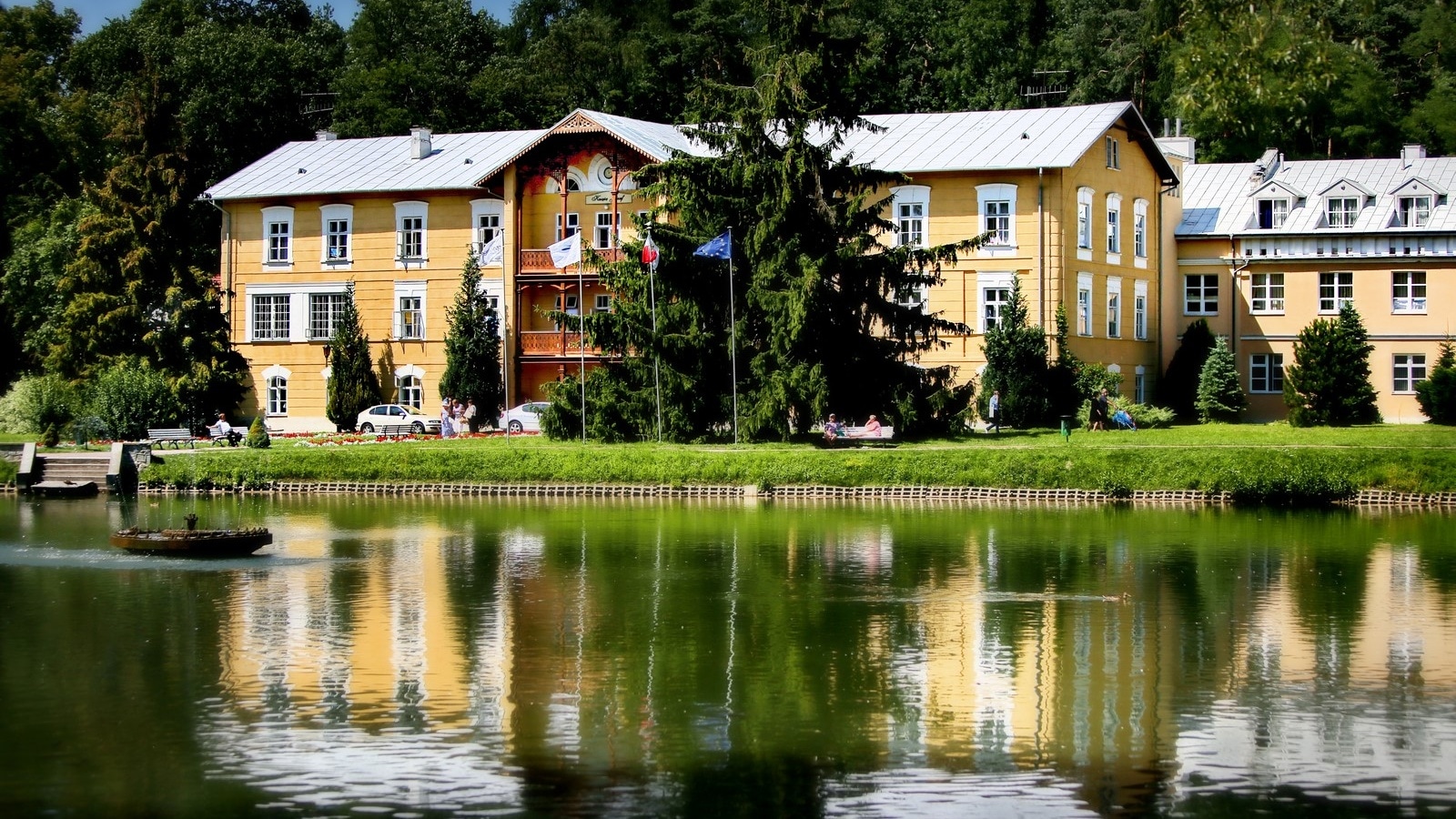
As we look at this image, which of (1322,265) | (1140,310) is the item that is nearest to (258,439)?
(1140,310)

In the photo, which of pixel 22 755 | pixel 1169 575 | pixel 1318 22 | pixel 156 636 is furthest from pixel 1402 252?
pixel 22 755

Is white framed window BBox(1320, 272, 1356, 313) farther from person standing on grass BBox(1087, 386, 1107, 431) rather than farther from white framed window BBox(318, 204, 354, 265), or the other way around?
white framed window BBox(318, 204, 354, 265)

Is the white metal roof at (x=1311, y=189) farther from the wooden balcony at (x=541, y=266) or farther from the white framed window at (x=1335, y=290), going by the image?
the wooden balcony at (x=541, y=266)

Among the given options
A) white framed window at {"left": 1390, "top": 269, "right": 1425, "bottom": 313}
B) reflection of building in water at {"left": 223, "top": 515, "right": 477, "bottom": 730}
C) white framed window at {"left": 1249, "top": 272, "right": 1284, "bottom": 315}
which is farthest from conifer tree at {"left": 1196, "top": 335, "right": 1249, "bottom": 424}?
reflection of building in water at {"left": 223, "top": 515, "right": 477, "bottom": 730}

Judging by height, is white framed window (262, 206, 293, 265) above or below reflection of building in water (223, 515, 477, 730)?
above

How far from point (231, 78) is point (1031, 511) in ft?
171

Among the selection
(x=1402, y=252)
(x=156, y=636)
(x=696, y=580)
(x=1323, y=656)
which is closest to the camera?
(x=1323, y=656)

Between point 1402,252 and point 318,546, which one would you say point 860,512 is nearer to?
point 318,546

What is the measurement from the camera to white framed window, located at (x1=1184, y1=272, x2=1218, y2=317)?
60375mm

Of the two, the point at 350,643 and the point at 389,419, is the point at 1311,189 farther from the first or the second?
the point at 350,643

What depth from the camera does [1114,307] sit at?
57281 millimetres

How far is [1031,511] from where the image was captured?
3597 cm

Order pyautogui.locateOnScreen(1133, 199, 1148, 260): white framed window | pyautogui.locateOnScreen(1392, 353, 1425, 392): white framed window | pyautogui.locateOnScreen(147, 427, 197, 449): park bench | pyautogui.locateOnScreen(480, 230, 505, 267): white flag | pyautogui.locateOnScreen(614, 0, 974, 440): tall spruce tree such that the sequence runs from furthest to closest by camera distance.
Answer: pyautogui.locateOnScreen(1133, 199, 1148, 260): white framed window
pyautogui.locateOnScreen(480, 230, 505, 267): white flag
pyautogui.locateOnScreen(1392, 353, 1425, 392): white framed window
pyautogui.locateOnScreen(147, 427, 197, 449): park bench
pyautogui.locateOnScreen(614, 0, 974, 440): tall spruce tree

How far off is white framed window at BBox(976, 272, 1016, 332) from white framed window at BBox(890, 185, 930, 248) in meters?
2.29
